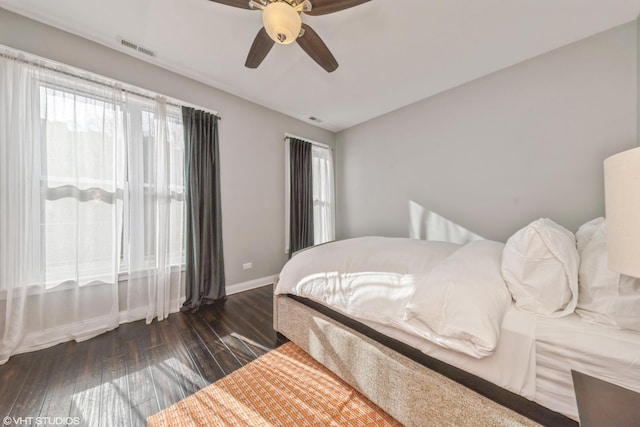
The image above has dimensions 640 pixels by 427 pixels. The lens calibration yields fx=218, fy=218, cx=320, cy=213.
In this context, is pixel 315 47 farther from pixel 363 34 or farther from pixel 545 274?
pixel 545 274

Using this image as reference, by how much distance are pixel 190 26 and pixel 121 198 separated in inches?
65.1

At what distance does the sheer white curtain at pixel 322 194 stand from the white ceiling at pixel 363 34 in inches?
54.0

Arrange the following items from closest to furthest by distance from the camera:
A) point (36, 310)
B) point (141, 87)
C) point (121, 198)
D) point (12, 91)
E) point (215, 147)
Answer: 1. point (12, 91)
2. point (36, 310)
3. point (121, 198)
4. point (141, 87)
5. point (215, 147)

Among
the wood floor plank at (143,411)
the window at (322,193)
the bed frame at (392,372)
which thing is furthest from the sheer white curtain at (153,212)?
the window at (322,193)

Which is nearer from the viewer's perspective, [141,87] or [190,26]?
[190,26]

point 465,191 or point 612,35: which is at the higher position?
point 612,35

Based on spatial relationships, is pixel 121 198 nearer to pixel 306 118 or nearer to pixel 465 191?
pixel 306 118

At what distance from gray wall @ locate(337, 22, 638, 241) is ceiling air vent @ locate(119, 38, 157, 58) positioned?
2993 mm

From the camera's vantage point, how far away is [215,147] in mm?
2654

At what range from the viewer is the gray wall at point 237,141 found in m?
1.89

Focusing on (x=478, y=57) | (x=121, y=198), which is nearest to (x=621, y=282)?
(x=478, y=57)

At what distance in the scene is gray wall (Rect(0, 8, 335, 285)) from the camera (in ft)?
6.19

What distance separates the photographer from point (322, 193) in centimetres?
402

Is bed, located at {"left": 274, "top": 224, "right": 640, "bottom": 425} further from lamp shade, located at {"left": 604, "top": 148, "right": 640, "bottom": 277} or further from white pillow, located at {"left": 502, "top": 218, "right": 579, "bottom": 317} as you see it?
lamp shade, located at {"left": 604, "top": 148, "right": 640, "bottom": 277}
